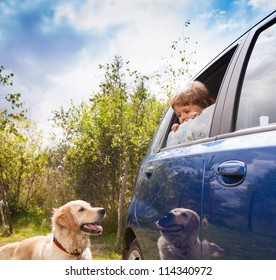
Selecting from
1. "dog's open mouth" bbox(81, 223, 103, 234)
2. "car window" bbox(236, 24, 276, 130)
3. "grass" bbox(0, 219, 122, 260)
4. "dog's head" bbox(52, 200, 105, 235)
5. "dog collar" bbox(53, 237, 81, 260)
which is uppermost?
"car window" bbox(236, 24, 276, 130)

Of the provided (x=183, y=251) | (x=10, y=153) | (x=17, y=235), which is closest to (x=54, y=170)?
Result: (x=10, y=153)

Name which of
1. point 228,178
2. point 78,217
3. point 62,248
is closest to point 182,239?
point 228,178

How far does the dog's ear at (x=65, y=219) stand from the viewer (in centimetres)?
418

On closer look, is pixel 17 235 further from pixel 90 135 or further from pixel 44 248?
pixel 44 248

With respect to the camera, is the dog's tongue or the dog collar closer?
the dog collar

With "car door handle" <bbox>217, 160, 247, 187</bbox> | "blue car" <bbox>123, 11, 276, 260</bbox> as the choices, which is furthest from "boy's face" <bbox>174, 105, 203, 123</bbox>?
"car door handle" <bbox>217, 160, 247, 187</bbox>

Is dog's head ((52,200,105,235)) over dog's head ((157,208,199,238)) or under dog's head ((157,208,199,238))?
under

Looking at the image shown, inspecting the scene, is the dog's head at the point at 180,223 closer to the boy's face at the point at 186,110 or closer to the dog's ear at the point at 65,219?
the boy's face at the point at 186,110

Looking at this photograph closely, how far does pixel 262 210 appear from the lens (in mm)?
1071

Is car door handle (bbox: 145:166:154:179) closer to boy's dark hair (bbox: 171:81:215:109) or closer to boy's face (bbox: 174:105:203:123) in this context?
boy's face (bbox: 174:105:203:123)

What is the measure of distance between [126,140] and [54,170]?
5682mm

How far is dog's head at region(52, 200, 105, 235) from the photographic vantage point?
420 cm

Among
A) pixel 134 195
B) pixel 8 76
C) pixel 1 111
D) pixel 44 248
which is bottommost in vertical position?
pixel 44 248
